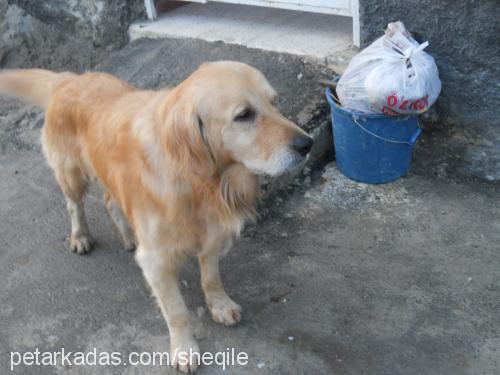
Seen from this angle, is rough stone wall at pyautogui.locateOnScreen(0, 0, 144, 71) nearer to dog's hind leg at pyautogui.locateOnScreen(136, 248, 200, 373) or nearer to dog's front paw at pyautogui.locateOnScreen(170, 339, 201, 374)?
dog's hind leg at pyautogui.locateOnScreen(136, 248, 200, 373)

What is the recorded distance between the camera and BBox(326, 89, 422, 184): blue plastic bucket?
4.02 metres

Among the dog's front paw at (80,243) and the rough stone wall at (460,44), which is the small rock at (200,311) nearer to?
the dog's front paw at (80,243)

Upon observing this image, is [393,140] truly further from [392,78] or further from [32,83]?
[32,83]

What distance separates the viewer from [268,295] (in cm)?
347

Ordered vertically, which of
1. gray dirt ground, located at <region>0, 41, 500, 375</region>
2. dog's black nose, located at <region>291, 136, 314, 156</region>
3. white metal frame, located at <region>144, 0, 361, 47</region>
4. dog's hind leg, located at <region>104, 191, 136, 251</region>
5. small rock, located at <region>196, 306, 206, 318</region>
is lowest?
small rock, located at <region>196, 306, 206, 318</region>

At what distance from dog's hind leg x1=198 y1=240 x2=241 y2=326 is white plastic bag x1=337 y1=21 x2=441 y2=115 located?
1480 millimetres

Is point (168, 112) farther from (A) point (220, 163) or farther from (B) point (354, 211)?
(B) point (354, 211)

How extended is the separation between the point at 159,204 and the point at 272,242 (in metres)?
1.28

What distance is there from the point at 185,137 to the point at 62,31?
4077 millimetres

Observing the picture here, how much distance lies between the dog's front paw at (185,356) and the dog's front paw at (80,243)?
1128 mm

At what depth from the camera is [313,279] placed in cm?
353

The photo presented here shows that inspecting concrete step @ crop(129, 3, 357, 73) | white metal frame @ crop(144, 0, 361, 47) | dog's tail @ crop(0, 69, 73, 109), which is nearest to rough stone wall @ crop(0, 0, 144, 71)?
concrete step @ crop(129, 3, 357, 73)

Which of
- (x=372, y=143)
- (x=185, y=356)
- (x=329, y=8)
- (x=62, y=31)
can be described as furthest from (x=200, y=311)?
(x=62, y=31)

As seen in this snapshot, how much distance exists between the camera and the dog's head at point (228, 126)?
96.8 inches
